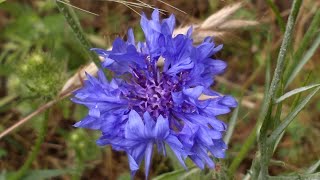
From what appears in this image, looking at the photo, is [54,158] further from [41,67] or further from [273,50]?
[273,50]

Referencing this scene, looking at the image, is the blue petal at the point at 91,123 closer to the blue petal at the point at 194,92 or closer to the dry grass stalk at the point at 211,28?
the blue petal at the point at 194,92

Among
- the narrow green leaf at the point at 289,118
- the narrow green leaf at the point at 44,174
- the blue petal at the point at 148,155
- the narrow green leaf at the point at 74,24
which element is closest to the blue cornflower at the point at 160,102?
the blue petal at the point at 148,155

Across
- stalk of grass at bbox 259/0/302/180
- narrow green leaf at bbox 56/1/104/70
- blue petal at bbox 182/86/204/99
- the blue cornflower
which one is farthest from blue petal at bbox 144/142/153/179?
narrow green leaf at bbox 56/1/104/70

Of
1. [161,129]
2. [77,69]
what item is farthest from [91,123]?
[77,69]

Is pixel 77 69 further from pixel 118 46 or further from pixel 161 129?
pixel 161 129

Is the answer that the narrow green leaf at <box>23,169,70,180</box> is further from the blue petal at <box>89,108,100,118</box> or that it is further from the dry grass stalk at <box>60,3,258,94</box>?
the blue petal at <box>89,108,100,118</box>

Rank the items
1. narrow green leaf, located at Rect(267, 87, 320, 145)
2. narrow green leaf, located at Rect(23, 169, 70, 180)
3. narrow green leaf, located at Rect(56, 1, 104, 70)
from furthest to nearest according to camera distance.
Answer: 1. narrow green leaf, located at Rect(23, 169, 70, 180)
2. narrow green leaf, located at Rect(56, 1, 104, 70)
3. narrow green leaf, located at Rect(267, 87, 320, 145)

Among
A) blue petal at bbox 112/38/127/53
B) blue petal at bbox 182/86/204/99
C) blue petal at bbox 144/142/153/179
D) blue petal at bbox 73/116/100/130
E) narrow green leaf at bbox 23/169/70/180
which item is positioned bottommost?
narrow green leaf at bbox 23/169/70/180
